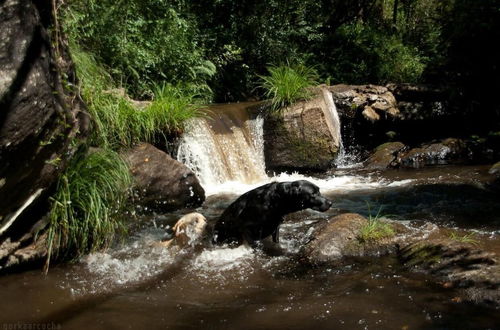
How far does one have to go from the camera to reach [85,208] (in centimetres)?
482

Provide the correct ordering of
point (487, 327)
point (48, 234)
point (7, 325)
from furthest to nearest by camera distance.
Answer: point (48, 234) → point (7, 325) → point (487, 327)

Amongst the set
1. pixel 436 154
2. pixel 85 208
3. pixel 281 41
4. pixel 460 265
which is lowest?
pixel 460 265

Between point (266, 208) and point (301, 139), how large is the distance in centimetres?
485

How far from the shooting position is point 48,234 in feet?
15.3

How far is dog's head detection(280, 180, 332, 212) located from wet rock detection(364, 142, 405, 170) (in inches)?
212

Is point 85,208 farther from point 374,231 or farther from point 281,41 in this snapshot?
point 281,41

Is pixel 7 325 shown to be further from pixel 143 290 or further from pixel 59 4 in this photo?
pixel 59 4

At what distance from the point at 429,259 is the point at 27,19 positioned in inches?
164

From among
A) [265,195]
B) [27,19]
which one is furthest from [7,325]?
[265,195]

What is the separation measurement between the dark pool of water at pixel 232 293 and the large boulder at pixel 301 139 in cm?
415

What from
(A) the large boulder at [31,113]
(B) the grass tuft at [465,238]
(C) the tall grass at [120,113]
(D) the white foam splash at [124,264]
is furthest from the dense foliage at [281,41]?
(B) the grass tuft at [465,238]

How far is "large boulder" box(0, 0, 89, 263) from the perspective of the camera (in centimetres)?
366

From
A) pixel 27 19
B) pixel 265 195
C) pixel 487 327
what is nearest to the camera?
pixel 487 327

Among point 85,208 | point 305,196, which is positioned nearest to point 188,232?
point 85,208
